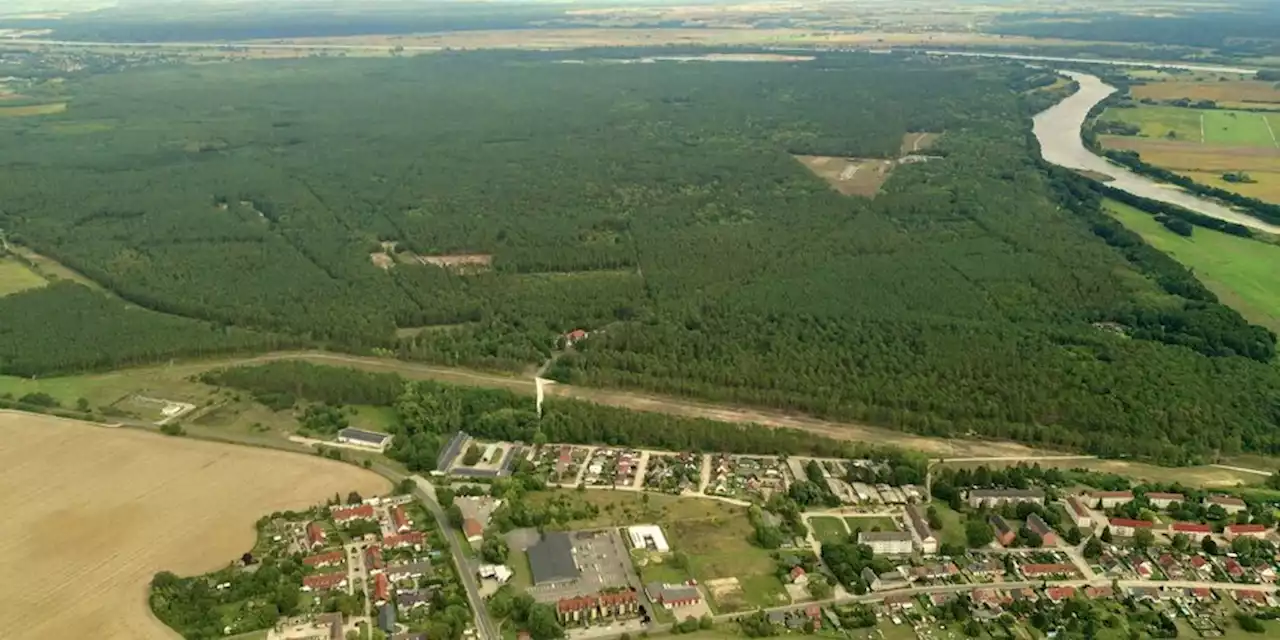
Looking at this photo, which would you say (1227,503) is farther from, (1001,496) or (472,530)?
(472,530)

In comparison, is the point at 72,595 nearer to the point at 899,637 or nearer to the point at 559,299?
the point at 899,637

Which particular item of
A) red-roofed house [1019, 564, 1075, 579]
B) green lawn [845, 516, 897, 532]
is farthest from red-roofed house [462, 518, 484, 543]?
red-roofed house [1019, 564, 1075, 579]

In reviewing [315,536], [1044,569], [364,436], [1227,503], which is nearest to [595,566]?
[315,536]

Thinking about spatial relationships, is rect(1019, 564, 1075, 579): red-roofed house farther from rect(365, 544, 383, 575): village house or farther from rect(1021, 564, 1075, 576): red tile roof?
rect(365, 544, 383, 575): village house

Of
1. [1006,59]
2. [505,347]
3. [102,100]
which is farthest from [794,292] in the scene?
[1006,59]

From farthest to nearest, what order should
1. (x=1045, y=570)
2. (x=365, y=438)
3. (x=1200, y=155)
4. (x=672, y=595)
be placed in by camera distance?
(x=1200, y=155) → (x=365, y=438) → (x=1045, y=570) → (x=672, y=595)

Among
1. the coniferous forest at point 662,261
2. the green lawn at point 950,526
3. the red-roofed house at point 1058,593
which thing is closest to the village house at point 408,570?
the coniferous forest at point 662,261

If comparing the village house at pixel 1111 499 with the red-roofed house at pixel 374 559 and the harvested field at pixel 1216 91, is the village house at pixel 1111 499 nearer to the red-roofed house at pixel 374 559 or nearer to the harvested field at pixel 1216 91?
the red-roofed house at pixel 374 559
